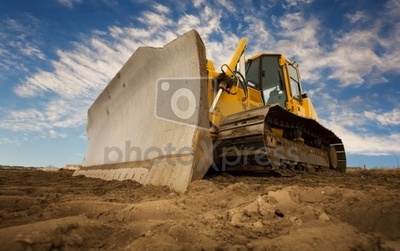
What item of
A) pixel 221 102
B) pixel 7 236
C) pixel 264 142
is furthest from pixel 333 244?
pixel 221 102

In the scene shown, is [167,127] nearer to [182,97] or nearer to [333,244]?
[182,97]

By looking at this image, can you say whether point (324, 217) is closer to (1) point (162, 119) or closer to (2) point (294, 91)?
(1) point (162, 119)

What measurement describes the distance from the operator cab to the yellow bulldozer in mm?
19

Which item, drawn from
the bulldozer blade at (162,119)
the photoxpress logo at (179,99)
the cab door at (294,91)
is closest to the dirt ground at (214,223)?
the bulldozer blade at (162,119)

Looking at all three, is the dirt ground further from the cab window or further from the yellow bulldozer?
the cab window

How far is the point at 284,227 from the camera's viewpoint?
141 centimetres

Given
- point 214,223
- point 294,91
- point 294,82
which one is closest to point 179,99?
point 214,223

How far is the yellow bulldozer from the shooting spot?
298 centimetres

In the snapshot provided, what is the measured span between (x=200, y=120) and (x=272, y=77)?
2.90m

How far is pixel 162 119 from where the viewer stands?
3.59 m

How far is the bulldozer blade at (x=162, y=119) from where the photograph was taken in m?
2.83

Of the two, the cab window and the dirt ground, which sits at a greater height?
the cab window

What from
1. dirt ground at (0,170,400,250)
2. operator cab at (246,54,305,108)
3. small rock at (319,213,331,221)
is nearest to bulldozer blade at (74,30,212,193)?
dirt ground at (0,170,400,250)

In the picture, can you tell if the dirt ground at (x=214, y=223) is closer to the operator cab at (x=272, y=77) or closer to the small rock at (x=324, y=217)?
the small rock at (x=324, y=217)
